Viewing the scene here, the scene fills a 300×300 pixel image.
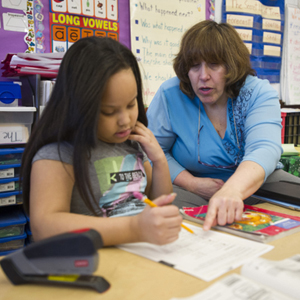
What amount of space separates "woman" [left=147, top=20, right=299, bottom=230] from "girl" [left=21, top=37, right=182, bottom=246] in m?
0.39

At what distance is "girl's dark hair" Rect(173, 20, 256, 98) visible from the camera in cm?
114

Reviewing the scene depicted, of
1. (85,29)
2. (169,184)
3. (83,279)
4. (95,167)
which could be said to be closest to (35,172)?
(95,167)

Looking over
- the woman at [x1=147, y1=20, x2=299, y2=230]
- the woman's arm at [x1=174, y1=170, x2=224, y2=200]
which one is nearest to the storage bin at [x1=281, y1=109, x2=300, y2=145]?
the woman at [x1=147, y1=20, x2=299, y2=230]

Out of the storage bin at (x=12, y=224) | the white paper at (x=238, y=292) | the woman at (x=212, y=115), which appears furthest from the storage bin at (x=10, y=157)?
the white paper at (x=238, y=292)

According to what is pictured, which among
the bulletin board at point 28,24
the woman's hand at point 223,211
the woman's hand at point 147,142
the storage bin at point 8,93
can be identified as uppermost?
the bulletin board at point 28,24

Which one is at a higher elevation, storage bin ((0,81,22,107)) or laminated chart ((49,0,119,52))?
laminated chart ((49,0,119,52))

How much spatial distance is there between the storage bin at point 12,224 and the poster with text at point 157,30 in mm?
1106

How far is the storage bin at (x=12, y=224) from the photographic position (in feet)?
4.66

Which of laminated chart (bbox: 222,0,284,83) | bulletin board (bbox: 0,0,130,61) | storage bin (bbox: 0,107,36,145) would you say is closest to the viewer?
storage bin (bbox: 0,107,36,145)

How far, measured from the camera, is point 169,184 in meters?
0.94

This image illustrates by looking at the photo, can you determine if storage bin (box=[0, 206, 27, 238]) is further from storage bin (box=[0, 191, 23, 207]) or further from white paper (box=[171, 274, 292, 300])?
white paper (box=[171, 274, 292, 300])

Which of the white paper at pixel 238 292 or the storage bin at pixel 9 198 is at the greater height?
the white paper at pixel 238 292

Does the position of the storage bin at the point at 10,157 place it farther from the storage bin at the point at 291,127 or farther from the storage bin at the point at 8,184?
the storage bin at the point at 291,127

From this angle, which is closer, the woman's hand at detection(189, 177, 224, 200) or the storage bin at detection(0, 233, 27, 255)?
the woman's hand at detection(189, 177, 224, 200)
